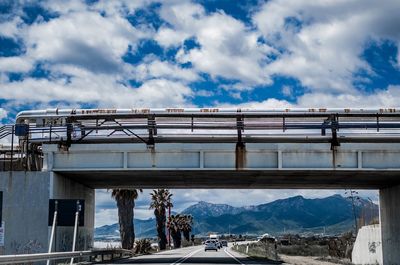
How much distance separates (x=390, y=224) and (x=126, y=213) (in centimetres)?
3010

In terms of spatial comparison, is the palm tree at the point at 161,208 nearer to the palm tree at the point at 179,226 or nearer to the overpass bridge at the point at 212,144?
the palm tree at the point at 179,226

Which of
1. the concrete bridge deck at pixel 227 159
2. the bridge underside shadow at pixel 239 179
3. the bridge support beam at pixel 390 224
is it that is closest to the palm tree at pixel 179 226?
the bridge underside shadow at pixel 239 179

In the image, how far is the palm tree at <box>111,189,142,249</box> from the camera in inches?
2312

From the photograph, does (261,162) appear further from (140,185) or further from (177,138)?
(140,185)

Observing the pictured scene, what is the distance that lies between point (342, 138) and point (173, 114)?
8127 millimetres

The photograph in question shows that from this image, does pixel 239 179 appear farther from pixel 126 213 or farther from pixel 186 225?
pixel 186 225

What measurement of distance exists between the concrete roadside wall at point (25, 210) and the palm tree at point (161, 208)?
170ft

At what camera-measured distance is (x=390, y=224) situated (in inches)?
1411

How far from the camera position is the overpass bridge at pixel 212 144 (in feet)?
101

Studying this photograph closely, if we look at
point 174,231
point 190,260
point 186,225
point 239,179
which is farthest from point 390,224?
point 186,225

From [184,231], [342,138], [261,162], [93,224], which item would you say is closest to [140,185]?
[93,224]

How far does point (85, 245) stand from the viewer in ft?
120

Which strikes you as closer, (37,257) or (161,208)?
(37,257)

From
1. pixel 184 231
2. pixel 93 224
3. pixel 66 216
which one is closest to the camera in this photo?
pixel 66 216
